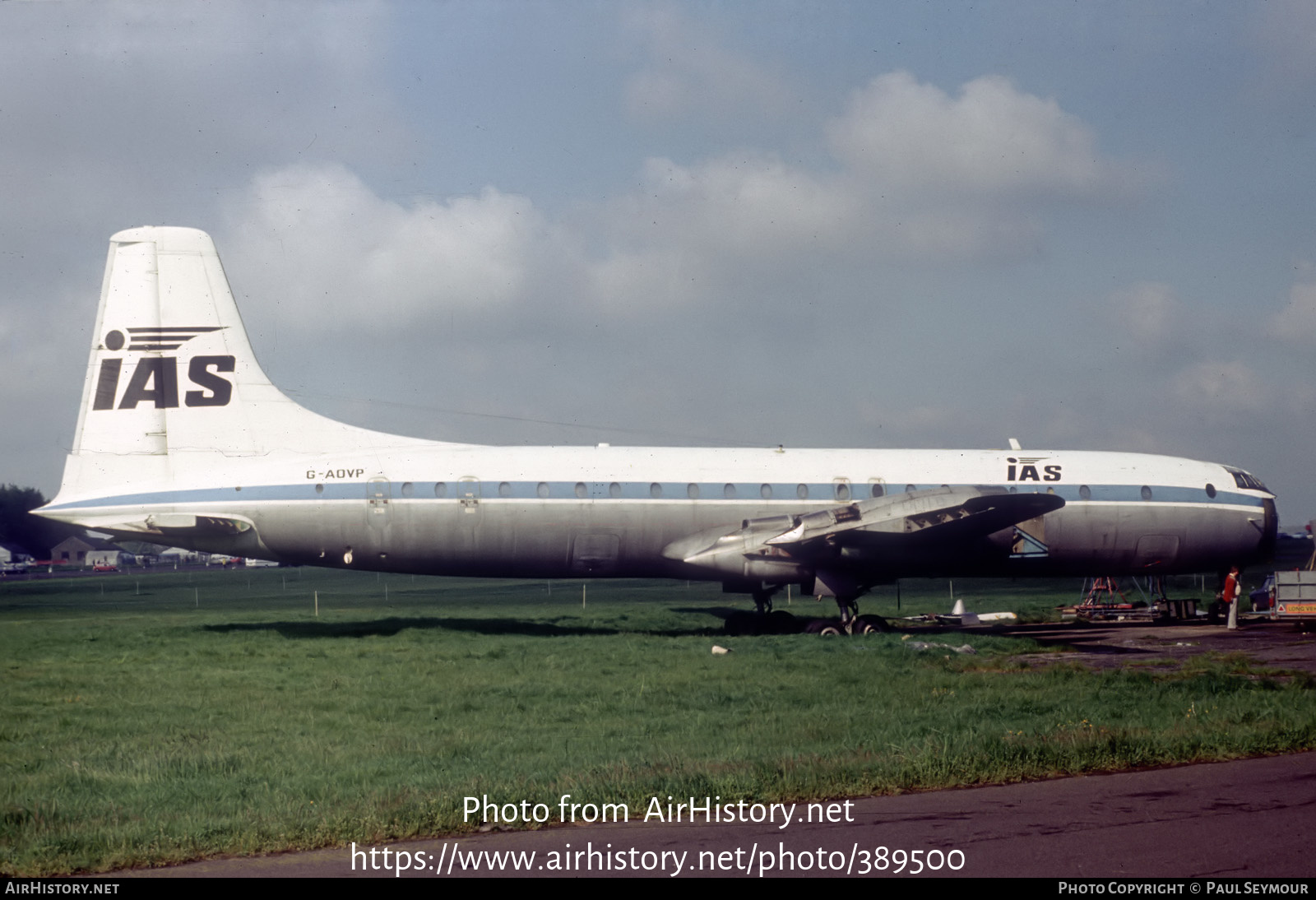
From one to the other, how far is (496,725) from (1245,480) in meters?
23.8

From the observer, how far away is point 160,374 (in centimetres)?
2498

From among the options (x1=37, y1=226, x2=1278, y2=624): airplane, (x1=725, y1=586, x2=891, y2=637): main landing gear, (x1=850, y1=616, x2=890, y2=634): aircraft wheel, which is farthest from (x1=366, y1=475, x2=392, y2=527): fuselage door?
(x1=850, y1=616, x2=890, y2=634): aircraft wheel

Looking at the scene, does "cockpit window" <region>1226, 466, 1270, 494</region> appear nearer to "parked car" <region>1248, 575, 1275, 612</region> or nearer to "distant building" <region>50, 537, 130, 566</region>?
"parked car" <region>1248, 575, 1275, 612</region>

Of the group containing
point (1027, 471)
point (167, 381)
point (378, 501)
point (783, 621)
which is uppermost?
point (167, 381)

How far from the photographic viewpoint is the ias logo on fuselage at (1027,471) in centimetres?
2803

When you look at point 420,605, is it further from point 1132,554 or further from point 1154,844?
point 1154,844

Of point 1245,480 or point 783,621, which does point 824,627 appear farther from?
point 1245,480

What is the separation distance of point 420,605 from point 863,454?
56.9ft

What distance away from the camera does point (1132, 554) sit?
28.5 metres

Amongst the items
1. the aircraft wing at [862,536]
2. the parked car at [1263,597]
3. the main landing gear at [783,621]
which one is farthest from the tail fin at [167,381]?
the parked car at [1263,597]

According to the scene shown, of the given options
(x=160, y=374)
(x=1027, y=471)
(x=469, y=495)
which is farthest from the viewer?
(x=1027, y=471)

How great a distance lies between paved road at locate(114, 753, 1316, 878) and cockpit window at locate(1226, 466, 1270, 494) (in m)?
22.4

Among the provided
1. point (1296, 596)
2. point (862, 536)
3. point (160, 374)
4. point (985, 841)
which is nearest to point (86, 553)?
point (160, 374)

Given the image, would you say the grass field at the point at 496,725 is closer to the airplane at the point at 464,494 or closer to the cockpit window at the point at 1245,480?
the airplane at the point at 464,494
